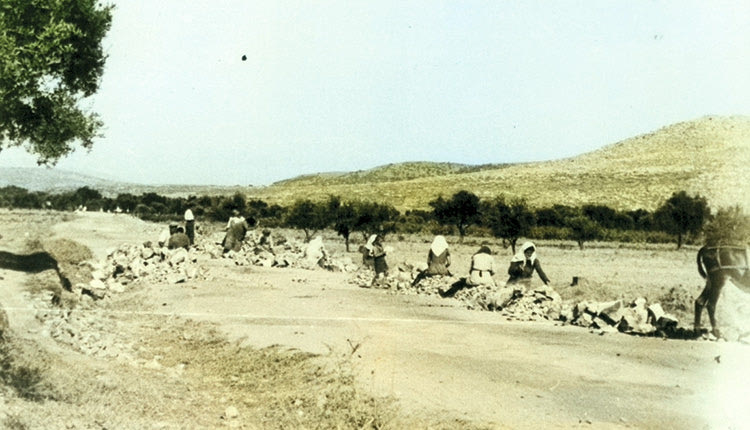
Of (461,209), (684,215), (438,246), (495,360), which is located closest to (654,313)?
(495,360)

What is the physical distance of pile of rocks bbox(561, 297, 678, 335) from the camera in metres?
11.9

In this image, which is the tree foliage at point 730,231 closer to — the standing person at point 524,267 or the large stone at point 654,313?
the large stone at point 654,313

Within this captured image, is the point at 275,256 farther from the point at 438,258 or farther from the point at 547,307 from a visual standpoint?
the point at 547,307

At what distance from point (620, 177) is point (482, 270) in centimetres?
6895

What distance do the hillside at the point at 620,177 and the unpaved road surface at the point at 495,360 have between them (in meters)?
41.4

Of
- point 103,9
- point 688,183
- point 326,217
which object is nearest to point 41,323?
point 103,9

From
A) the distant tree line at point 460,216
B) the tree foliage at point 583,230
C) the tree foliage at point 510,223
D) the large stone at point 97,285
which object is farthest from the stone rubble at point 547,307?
the tree foliage at point 583,230

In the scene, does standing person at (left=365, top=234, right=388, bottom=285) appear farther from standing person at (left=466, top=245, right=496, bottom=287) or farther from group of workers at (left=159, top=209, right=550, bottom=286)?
standing person at (left=466, top=245, right=496, bottom=287)

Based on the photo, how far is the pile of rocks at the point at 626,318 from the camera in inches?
470

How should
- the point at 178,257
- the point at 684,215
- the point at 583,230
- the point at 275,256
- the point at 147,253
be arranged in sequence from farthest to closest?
the point at 583,230
the point at 684,215
the point at 275,256
the point at 147,253
the point at 178,257

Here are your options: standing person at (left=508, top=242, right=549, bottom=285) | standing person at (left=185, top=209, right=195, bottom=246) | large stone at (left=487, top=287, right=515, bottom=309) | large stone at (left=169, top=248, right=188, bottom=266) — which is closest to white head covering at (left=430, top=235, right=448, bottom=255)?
standing person at (left=508, top=242, right=549, bottom=285)

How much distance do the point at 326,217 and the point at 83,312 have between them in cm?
2963

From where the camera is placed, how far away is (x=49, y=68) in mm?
16641

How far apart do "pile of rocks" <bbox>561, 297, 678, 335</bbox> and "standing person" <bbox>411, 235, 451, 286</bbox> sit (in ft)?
17.9
